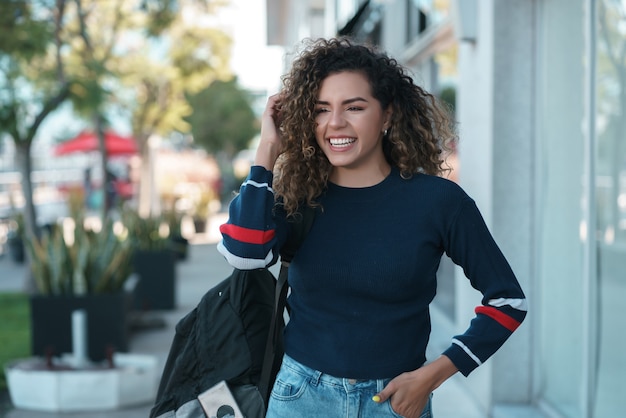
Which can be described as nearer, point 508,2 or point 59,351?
point 508,2

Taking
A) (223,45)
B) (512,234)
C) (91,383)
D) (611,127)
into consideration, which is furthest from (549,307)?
(223,45)

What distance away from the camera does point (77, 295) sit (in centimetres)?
681

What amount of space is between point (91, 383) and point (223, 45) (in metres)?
17.7

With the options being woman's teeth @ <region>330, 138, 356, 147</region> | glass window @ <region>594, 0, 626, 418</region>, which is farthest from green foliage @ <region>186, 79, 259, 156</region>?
woman's teeth @ <region>330, 138, 356, 147</region>

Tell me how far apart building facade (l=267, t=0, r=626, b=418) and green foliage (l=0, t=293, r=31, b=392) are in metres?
3.81

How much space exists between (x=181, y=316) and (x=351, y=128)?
7.53m

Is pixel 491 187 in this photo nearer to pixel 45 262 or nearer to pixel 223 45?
pixel 45 262

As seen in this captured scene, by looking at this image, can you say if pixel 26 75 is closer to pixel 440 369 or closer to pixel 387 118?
pixel 387 118

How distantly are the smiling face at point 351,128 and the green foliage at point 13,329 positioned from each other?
5137 mm

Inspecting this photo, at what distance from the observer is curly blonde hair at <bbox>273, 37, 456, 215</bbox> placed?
2176 mm

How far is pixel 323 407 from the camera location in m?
2.09

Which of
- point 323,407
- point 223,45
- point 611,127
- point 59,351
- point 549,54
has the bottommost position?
point 59,351

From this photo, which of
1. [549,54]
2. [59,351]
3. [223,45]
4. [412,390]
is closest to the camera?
[412,390]

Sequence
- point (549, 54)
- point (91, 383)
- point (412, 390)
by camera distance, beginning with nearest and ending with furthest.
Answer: point (412, 390), point (549, 54), point (91, 383)
